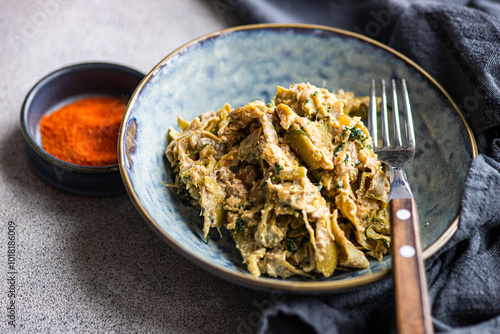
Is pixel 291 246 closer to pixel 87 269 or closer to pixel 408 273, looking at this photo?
pixel 408 273

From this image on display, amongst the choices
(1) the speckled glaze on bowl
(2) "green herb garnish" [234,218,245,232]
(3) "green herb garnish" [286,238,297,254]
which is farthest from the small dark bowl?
(3) "green herb garnish" [286,238,297,254]

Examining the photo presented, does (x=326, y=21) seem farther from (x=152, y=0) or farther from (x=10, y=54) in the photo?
(x=10, y=54)

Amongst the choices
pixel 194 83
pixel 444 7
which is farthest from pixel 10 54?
pixel 444 7

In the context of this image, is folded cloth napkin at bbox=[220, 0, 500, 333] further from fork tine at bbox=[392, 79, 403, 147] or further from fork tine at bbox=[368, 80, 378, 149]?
fork tine at bbox=[368, 80, 378, 149]

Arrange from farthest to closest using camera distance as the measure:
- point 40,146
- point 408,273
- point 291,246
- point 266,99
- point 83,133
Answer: point 266,99 < point 83,133 < point 40,146 < point 291,246 < point 408,273

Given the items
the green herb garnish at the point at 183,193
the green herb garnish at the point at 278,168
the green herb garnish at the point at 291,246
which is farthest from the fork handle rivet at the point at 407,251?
the green herb garnish at the point at 183,193

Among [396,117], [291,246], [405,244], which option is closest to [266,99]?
[396,117]

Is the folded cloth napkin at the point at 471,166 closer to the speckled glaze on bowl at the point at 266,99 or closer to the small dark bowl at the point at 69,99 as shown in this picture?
the speckled glaze on bowl at the point at 266,99
